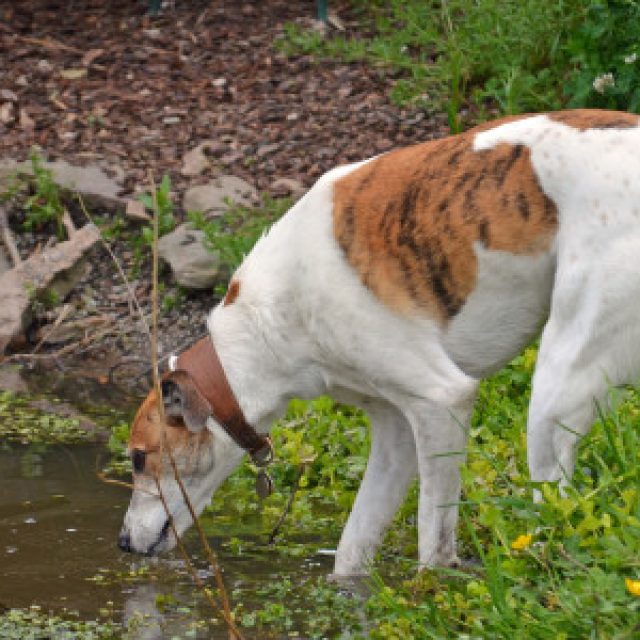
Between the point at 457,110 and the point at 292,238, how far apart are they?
4579 millimetres

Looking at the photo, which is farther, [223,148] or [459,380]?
[223,148]

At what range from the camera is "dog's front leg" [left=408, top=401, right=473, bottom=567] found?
539 cm

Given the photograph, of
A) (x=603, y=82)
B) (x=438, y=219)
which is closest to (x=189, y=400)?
(x=438, y=219)

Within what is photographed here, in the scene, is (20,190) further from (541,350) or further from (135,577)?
(541,350)

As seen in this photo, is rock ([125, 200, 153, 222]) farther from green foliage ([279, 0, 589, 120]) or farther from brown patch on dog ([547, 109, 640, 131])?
brown patch on dog ([547, 109, 640, 131])

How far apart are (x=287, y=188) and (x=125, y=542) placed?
414cm

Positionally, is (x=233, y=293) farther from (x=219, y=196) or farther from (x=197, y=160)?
(x=197, y=160)

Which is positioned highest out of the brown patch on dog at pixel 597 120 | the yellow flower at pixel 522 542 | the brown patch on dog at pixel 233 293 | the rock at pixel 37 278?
the brown patch on dog at pixel 597 120

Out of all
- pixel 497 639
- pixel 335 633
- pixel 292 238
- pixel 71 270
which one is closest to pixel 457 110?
pixel 71 270

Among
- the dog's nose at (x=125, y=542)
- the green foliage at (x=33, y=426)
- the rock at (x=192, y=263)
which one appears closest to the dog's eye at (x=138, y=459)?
the dog's nose at (x=125, y=542)

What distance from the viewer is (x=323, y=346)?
18.1 feet

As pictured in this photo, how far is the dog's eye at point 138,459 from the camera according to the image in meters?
5.89

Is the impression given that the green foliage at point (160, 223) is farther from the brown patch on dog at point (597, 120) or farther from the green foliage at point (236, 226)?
the brown patch on dog at point (597, 120)

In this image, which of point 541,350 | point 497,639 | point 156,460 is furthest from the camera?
point 156,460
